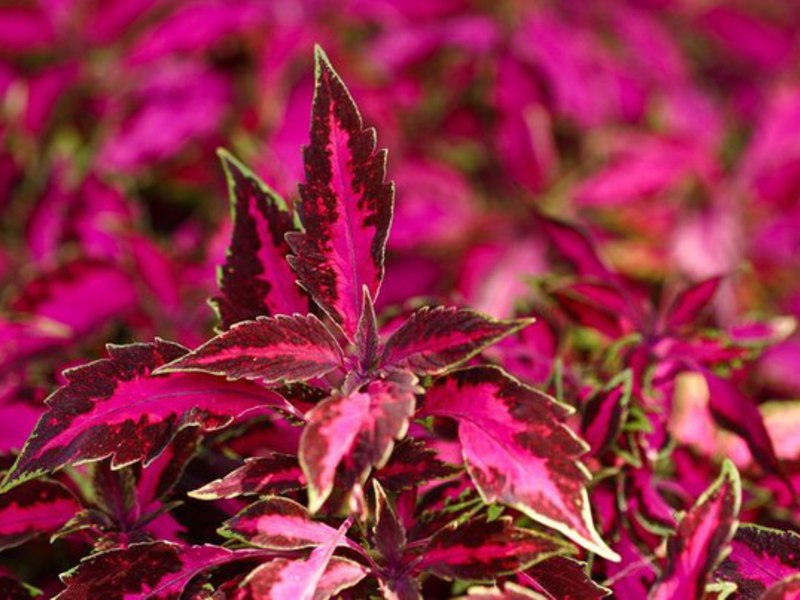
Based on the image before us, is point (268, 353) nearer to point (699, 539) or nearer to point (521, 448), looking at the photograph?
point (521, 448)

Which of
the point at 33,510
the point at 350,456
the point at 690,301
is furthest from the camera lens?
the point at 690,301

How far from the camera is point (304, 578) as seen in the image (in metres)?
0.53

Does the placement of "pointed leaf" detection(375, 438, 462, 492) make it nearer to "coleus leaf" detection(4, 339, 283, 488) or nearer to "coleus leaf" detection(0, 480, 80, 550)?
"coleus leaf" detection(4, 339, 283, 488)

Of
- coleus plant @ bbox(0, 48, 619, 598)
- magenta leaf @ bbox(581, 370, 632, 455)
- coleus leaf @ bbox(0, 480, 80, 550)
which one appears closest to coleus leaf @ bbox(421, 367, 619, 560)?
coleus plant @ bbox(0, 48, 619, 598)

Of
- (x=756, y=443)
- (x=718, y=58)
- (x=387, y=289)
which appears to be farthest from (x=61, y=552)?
(x=718, y=58)

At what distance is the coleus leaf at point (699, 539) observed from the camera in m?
0.54

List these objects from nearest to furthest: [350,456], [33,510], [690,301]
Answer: [350,456] < [33,510] < [690,301]

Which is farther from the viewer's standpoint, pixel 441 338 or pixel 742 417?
A: pixel 742 417

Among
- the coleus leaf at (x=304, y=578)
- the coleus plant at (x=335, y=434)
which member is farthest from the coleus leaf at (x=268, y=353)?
the coleus leaf at (x=304, y=578)

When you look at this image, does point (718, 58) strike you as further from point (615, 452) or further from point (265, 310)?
point (265, 310)

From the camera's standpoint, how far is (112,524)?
0.62 metres

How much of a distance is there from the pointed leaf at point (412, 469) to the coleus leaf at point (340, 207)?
0.26 feet

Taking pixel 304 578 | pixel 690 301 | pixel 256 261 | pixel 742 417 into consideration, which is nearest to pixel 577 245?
pixel 690 301

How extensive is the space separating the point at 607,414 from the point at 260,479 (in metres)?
0.24
